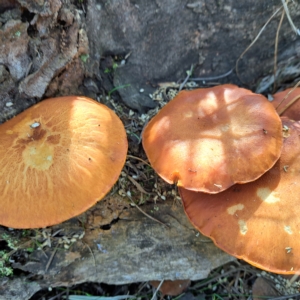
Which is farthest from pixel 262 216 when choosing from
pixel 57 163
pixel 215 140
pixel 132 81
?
pixel 132 81

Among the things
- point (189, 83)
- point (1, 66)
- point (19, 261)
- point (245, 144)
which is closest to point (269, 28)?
point (189, 83)

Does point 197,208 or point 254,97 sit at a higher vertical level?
point 254,97

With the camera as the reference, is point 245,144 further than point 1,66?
No

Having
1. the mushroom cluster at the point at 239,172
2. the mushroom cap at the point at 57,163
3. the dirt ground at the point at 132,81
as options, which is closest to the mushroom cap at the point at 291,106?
the mushroom cluster at the point at 239,172

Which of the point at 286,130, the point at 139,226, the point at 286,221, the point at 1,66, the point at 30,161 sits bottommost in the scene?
the point at 139,226

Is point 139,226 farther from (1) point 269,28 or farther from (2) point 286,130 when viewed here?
(1) point 269,28

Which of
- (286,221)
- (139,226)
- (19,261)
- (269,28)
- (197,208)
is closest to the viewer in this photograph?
(286,221)

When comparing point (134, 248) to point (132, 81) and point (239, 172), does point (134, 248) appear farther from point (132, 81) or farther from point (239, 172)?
point (132, 81)
